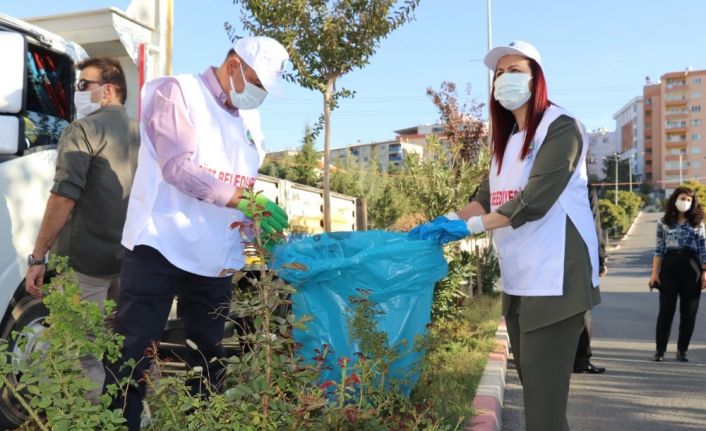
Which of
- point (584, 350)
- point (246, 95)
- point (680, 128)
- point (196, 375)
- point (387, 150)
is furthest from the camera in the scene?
point (680, 128)

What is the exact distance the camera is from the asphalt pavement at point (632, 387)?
485cm

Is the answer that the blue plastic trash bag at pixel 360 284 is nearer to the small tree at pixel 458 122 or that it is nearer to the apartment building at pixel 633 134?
the small tree at pixel 458 122

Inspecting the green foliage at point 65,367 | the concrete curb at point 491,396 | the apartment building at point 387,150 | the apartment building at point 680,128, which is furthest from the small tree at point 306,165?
the apartment building at point 680,128

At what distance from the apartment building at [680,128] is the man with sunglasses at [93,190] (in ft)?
367

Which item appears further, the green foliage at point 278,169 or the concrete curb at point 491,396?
the green foliage at point 278,169

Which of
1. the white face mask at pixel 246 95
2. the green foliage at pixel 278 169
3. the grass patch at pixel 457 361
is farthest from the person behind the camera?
the green foliage at pixel 278 169

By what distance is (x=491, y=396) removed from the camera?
4.79 metres

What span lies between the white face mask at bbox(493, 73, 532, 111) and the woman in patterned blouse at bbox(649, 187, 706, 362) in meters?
4.94

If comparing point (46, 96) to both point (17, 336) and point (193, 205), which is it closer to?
point (17, 336)

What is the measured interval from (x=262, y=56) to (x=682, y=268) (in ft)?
19.0

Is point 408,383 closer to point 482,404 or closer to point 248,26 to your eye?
point 482,404

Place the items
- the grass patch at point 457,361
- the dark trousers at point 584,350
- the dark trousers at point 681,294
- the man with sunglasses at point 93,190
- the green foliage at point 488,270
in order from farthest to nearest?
the green foliage at point 488,270
the dark trousers at point 681,294
the dark trousers at point 584,350
the grass patch at point 457,361
the man with sunglasses at point 93,190

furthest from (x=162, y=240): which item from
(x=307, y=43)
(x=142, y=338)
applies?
(x=307, y=43)

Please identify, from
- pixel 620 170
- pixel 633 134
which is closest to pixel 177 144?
pixel 620 170
